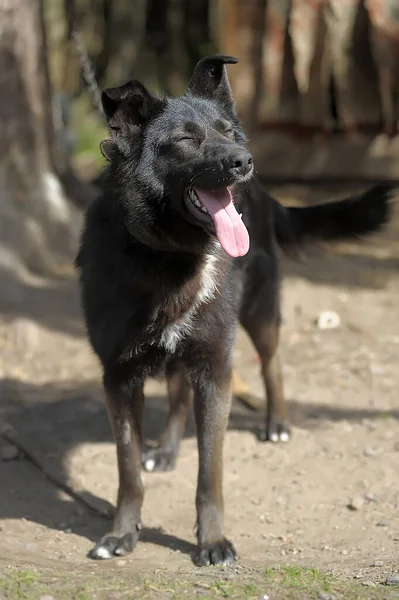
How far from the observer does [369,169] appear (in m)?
9.30

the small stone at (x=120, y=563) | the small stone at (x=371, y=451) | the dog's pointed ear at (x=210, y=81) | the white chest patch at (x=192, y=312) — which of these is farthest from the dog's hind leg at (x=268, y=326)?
the small stone at (x=120, y=563)

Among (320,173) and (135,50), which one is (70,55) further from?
(320,173)

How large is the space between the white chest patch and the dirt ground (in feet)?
3.12

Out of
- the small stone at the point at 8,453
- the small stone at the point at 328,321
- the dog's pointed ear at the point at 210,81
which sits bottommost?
the small stone at the point at 328,321

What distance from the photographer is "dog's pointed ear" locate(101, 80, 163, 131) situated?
11.9ft

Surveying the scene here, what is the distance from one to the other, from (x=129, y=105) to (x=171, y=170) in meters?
0.33

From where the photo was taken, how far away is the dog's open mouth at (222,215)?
3.60m

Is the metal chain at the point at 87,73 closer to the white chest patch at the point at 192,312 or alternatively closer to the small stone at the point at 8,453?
the white chest patch at the point at 192,312

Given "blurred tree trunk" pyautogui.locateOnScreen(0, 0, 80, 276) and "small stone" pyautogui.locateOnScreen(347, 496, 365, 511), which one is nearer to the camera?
"small stone" pyautogui.locateOnScreen(347, 496, 365, 511)

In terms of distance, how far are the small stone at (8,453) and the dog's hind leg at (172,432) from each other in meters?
0.72

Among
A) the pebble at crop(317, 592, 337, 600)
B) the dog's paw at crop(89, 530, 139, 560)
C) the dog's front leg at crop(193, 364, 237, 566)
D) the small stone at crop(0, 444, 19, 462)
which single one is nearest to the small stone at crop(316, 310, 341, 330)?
the small stone at crop(0, 444, 19, 462)

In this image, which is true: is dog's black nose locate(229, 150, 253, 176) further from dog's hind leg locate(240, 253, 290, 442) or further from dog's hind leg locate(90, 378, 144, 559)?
dog's hind leg locate(240, 253, 290, 442)

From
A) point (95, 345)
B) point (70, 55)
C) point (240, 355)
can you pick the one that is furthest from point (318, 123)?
point (95, 345)

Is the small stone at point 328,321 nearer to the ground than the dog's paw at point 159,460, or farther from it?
nearer to the ground
